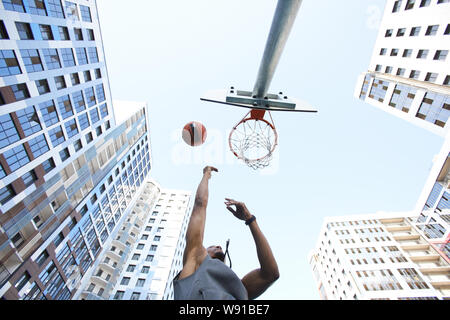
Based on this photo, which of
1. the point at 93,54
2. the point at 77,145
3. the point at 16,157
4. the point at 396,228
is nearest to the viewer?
the point at 16,157

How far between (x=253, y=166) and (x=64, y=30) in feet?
76.1

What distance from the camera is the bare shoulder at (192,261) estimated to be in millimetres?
1894

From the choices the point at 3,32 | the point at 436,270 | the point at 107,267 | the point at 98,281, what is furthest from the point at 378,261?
the point at 3,32

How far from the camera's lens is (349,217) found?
128ft

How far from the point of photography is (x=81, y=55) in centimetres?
1972

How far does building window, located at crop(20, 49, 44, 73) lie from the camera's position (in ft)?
47.9

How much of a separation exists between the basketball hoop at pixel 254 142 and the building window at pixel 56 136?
19.8 meters

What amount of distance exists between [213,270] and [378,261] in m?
39.0

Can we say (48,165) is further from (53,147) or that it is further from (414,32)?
(414,32)

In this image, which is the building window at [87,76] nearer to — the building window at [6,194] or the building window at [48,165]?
the building window at [48,165]

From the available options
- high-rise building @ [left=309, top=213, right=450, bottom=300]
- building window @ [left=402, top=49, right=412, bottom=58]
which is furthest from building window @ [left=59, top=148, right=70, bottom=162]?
high-rise building @ [left=309, top=213, right=450, bottom=300]

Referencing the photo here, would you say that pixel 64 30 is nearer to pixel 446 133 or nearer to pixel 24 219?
pixel 24 219

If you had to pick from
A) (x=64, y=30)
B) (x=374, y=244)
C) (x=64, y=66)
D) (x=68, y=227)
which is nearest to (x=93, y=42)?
(x=64, y=30)
